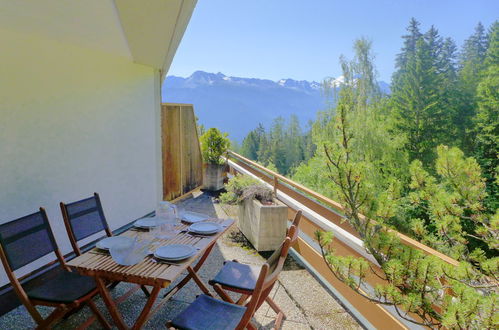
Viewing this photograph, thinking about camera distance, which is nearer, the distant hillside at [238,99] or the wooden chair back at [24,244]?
the wooden chair back at [24,244]

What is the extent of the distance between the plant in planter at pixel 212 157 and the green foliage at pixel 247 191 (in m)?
2.31

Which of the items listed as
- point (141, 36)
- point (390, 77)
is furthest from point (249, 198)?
point (390, 77)

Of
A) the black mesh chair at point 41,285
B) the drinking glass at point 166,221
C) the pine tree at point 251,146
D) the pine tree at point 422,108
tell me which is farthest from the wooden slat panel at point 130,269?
the pine tree at point 251,146

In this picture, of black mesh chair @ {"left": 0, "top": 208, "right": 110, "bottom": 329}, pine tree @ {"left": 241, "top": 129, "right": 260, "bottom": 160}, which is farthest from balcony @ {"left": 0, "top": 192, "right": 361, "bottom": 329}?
pine tree @ {"left": 241, "top": 129, "right": 260, "bottom": 160}

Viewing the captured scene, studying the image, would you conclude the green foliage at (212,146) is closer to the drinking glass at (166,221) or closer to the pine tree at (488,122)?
Result: the drinking glass at (166,221)

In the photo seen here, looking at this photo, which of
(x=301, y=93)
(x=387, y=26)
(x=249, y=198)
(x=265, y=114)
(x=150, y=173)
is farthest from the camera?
(x=301, y=93)

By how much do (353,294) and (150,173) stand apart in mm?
3388

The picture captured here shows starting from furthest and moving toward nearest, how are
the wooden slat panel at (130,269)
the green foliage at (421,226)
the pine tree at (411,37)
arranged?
1. the pine tree at (411,37)
2. the wooden slat panel at (130,269)
3. the green foliage at (421,226)

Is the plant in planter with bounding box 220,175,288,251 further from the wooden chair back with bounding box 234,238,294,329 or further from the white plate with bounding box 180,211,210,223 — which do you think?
the wooden chair back with bounding box 234,238,294,329

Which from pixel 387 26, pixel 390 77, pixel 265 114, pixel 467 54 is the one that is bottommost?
pixel 265 114

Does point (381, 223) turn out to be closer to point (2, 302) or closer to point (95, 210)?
point (95, 210)

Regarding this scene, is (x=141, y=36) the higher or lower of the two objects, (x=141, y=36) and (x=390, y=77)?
the lower

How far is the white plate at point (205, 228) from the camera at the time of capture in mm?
2377

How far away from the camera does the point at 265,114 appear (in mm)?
166375
